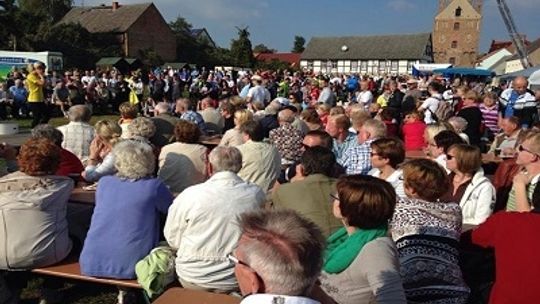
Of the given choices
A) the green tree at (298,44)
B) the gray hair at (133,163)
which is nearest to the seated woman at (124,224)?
the gray hair at (133,163)

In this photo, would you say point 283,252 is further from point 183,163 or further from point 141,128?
point 141,128

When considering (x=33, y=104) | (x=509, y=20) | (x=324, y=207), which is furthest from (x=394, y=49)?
(x=324, y=207)

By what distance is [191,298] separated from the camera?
2.98m

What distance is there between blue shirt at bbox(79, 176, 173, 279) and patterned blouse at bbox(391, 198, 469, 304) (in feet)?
5.77

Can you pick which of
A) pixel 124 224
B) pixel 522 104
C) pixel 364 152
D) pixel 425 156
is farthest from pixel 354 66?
pixel 124 224

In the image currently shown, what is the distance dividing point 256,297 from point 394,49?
75.0 m

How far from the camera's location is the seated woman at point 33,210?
3648mm

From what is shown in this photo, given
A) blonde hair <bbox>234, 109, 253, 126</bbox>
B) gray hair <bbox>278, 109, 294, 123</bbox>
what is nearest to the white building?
gray hair <bbox>278, 109, 294, 123</bbox>

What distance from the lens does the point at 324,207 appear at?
3.50 meters

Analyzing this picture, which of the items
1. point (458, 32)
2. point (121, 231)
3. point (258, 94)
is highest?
point (458, 32)

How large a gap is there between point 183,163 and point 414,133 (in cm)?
417

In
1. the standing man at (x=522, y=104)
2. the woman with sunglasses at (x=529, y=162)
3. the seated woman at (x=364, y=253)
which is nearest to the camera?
the seated woman at (x=364, y=253)

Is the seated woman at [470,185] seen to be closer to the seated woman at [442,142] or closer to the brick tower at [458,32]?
the seated woman at [442,142]

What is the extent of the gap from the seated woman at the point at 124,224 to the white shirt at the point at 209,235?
0.31m
